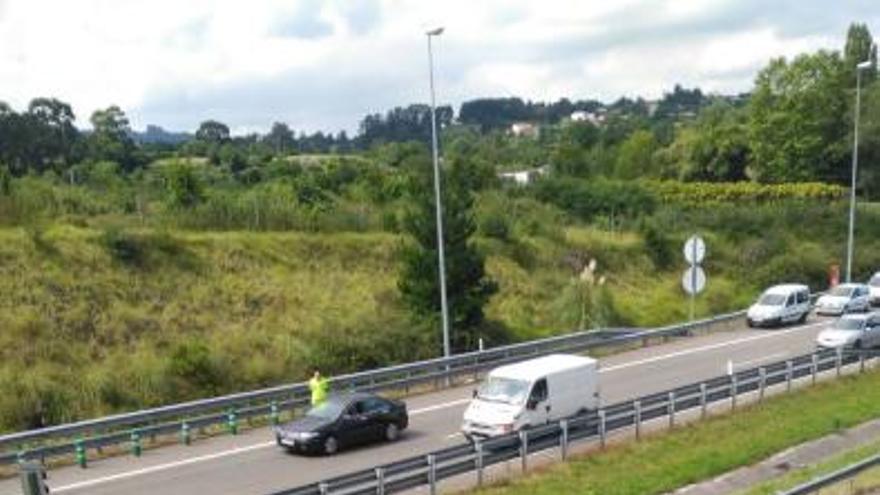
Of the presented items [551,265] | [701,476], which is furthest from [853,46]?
[701,476]

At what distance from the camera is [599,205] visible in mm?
68438

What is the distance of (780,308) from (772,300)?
0.68 meters

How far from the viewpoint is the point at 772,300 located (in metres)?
45.6

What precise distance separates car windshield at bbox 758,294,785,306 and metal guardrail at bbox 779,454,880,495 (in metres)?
26.6

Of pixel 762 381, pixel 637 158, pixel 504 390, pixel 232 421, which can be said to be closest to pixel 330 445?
pixel 504 390

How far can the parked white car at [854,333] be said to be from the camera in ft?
119

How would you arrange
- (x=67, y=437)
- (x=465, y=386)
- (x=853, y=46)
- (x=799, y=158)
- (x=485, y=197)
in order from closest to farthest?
(x=67, y=437)
(x=465, y=386)
(x=485, y=197)
(x=799, y=158)
(x=853, y=46)

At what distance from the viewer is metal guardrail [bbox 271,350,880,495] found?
19406 mm

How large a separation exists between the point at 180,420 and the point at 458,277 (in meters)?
13.7

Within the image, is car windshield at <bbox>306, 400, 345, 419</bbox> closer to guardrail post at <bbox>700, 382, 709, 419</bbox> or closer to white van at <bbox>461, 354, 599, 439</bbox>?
white van at <bbox>461, 354, 599, 439</bbox>

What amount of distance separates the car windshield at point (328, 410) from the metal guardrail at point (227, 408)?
318 cm

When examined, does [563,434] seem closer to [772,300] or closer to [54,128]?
[772,300]

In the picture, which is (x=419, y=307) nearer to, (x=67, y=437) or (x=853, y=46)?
(x=67, y=437)

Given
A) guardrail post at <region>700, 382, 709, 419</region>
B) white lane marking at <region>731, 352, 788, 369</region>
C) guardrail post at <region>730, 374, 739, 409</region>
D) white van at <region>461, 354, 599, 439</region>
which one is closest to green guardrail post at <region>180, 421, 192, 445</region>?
white van at <region>461, 354, 599, 439</region>
